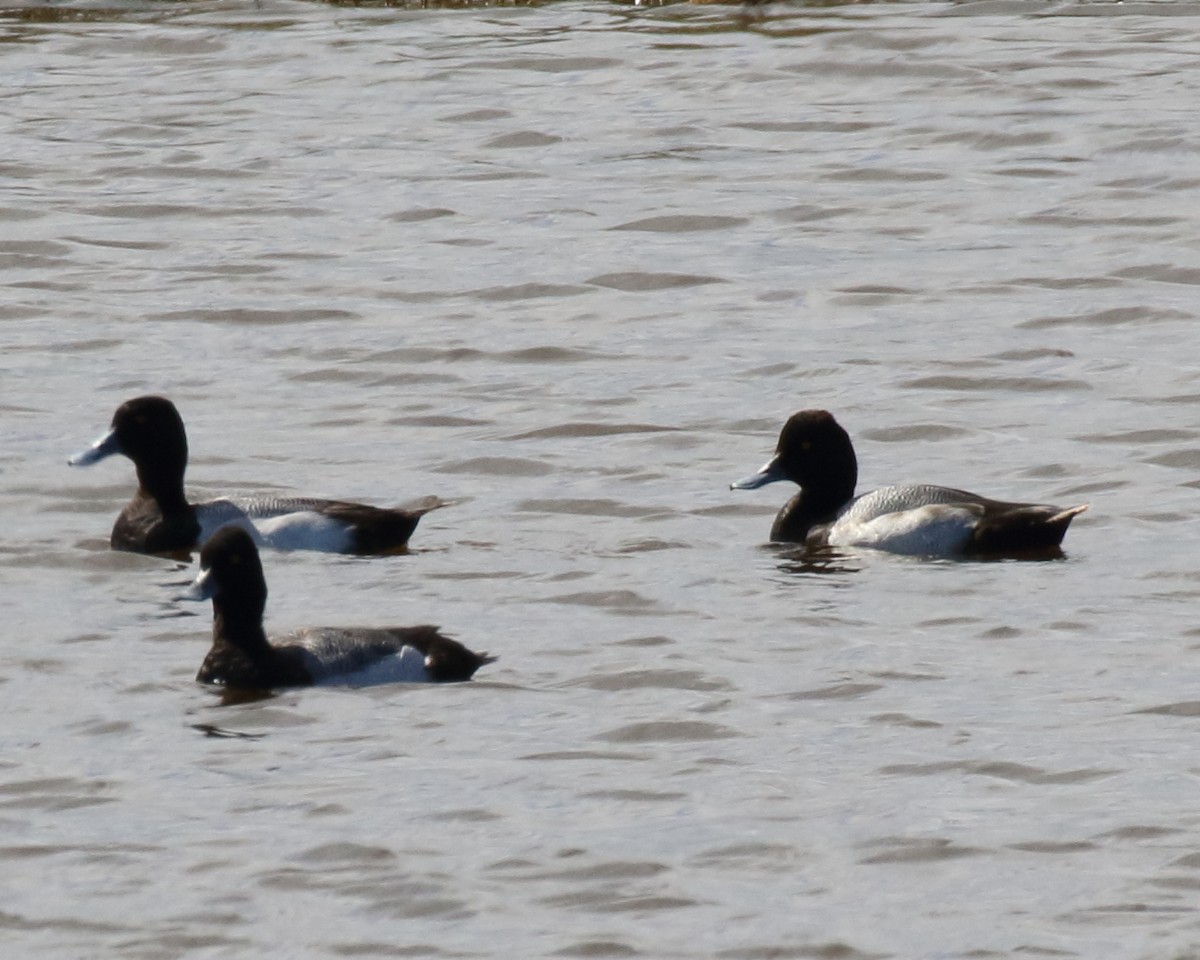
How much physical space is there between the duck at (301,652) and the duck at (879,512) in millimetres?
2657

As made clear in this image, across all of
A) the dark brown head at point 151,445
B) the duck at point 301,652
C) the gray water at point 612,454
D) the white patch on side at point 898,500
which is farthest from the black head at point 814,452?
the duck at point 301,652

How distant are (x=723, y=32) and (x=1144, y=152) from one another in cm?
475

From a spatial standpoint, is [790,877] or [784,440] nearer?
[790,877]

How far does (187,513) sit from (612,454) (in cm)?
244

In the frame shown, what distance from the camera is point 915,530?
11945mm

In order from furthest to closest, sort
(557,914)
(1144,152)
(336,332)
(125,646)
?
(1144,152)
(336,332)
(125,646)
(557,914)

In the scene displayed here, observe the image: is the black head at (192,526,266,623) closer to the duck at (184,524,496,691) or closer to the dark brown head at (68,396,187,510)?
the duck at (184,524,496,691)

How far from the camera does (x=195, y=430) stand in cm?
1437

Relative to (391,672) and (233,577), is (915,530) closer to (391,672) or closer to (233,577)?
(391,672)

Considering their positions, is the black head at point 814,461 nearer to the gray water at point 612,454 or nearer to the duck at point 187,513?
the gray water at point 612,454

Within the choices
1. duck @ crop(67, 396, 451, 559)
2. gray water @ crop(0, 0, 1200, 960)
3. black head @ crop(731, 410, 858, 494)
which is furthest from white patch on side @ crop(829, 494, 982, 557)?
duck @ crop(67, 396, 451, 559)

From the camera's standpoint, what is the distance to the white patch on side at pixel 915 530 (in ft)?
38.7

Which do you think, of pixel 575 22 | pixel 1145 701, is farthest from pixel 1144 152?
pixel 1145 701

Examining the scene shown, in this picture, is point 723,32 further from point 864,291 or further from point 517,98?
point 864,291
